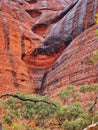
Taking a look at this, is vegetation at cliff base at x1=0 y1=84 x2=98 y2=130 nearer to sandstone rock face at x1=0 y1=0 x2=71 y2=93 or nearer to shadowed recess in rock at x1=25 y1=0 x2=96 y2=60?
sandstone rock face at x1=0 y1=0 x2=71 y2=93

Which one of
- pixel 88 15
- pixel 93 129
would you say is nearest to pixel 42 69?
pixel 88 15

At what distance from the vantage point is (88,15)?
3772cm

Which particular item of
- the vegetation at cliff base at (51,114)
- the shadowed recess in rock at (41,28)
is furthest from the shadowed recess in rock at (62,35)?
the vegetation at cliff base at (51,114)

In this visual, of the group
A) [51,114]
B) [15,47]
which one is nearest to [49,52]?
[15,47]

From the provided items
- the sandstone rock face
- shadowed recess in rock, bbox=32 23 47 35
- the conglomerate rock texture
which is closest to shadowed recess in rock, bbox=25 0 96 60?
the conglomerate rock texture

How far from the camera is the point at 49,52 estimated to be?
134ft

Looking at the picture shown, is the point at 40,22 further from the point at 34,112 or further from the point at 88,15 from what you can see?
the point at 34,112

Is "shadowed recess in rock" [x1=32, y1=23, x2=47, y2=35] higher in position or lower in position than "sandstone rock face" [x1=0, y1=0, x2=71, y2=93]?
higher

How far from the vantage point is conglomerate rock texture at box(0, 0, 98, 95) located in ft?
106

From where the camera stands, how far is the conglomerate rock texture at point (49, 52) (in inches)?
1267

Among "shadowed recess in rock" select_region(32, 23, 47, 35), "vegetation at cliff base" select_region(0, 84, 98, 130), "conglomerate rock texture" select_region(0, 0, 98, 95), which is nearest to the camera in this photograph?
"vegetation at cliff base" select_region(0, 84, 98, 130)

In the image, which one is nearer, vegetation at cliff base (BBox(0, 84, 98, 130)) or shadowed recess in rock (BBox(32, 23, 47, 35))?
vegetation at cliff base (BBox(0, 84, 98, 130))

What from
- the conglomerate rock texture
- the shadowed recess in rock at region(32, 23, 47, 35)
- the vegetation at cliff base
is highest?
Answer: the shadowed recess in rock at region(32, 23, 47, 35)

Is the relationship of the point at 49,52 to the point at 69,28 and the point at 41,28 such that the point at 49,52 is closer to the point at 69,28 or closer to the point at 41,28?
the point at 69,28
